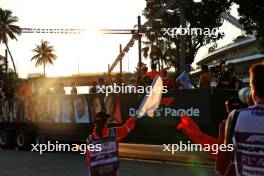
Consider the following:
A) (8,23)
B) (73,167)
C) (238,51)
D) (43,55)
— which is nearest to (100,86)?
(73,167)

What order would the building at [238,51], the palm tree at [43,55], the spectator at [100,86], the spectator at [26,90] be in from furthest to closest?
the palm tree at [43,55]
the building at [238,51]
the spectator at [26,90]
the spectator at [100,86]

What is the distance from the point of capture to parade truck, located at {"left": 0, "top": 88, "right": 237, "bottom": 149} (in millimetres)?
12287

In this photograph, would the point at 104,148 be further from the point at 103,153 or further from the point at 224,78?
the point at 224,78

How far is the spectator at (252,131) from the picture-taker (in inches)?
136

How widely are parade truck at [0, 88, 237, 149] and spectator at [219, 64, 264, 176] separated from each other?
8.58 metres

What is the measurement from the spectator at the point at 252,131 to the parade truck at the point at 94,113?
8578mm

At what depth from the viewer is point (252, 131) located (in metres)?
3.52

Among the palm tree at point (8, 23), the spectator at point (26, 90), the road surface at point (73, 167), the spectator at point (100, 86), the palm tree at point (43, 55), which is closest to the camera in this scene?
the road surface at point (73, 167)

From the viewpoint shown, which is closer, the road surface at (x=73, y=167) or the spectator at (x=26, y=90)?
the road surface at (x=73, y=167)

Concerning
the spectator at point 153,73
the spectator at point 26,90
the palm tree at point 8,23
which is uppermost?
the palm tree at point 8,23

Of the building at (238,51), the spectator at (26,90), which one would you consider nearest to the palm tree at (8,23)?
the building at (238,51)

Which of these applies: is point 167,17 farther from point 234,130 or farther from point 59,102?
point 234,130

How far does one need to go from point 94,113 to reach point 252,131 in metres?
12.6

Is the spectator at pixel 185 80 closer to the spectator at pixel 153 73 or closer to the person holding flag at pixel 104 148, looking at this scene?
the spectator at pixel 153 73
